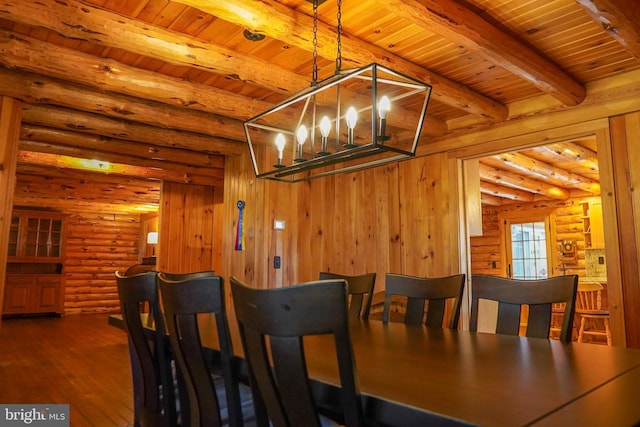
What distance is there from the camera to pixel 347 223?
15.3 ft

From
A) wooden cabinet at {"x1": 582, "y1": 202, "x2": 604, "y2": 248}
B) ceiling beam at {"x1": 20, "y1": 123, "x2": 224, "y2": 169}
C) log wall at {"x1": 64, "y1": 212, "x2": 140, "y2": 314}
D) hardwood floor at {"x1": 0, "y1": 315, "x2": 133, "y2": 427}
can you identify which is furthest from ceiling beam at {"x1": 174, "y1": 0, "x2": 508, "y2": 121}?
log wall at {"x1": 64, "y1": 212, "x2": 140, "y2": 314}

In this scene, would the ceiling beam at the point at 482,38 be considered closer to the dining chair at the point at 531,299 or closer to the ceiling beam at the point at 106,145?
the dining chair at the point at 531,299

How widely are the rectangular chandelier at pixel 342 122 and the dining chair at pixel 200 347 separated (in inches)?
33.6

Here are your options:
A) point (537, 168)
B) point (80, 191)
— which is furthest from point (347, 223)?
point (80, 191)

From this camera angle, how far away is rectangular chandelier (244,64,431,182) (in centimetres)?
180

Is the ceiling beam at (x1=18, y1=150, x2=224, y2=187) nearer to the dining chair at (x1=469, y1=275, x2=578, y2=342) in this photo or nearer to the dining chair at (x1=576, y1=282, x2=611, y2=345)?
the dining chair at (x1=469, y1=275, x2=578, y2=342)

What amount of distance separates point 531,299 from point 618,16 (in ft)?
4.44

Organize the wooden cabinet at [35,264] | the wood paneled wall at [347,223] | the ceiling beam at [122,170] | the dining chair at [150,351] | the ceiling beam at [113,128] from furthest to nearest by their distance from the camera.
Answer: the wooden cabinet at [35,264] → the ceiling beam at [122,170] → the wood paneled wall at [347,223] → the ceiling beam at [113,128] → the dining chair at [150,351]

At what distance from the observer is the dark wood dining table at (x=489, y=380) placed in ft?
Result: 2.81

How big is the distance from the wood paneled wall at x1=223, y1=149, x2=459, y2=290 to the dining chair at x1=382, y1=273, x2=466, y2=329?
1.58m

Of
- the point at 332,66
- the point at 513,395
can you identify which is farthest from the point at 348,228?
the point at 513,395

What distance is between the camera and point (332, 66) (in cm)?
289

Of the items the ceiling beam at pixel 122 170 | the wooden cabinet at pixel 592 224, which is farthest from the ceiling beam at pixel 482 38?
the wooden cabinet at pixel 592 224

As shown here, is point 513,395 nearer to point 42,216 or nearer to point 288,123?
point 288,123
